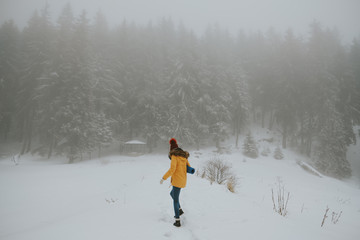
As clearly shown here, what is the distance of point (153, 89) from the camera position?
29328 mm

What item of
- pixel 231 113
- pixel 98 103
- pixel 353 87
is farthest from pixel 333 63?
pixel 98 103

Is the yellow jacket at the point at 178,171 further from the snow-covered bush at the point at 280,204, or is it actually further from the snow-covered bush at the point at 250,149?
the snow-covered bush at the point at 250,149

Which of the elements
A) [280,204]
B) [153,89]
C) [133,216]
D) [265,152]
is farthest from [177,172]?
[153,89]

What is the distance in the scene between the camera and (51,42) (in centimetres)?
2328

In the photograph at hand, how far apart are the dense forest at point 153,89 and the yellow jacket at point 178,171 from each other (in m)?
19.2

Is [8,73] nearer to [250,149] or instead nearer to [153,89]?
[153,89]

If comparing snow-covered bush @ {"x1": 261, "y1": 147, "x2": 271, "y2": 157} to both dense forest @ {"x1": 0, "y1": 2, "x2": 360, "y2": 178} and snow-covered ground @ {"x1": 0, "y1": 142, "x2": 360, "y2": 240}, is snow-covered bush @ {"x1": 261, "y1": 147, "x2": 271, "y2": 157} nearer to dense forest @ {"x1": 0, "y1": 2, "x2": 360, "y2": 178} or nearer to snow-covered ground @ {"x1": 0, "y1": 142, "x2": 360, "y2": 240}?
Answer: dense forest @ {"x1": 0, "y1": 2, "x2": 360, "y2": 178}

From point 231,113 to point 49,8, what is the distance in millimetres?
32764

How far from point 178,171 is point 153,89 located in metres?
26.1

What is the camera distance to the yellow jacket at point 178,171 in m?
4.30

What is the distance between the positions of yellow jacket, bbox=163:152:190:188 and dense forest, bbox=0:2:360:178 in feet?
63.1

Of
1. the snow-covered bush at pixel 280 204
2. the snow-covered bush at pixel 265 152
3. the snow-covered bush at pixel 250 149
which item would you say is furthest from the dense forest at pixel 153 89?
the snow-covered bush at pixel 280 204

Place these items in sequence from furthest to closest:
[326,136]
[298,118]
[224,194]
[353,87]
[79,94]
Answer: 1. [298,118]
2. [353,87]
3. [326,136]
4. [79,94]
5. [224,194]

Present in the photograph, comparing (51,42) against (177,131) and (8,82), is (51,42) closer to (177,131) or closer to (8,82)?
(8,82)
